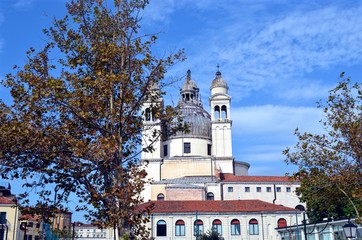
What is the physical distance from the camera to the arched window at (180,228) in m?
49.1

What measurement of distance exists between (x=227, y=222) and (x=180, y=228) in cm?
552

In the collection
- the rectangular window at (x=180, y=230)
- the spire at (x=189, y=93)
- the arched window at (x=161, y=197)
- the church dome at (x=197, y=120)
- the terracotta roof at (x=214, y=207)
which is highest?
the spire at (x=189, y=93)

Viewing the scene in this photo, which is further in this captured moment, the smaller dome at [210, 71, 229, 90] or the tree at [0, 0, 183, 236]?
the smaller dome at [210, 71, 229, 90]

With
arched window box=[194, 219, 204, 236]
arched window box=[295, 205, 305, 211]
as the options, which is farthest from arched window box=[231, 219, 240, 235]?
arched window box=[295, 205, 305, 211]

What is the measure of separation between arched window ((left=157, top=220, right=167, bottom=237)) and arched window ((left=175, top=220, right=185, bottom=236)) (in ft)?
4.50

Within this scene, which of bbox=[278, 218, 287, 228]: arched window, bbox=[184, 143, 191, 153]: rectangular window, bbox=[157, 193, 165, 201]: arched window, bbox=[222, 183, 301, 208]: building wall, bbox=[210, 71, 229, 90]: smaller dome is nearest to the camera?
bbox=[278, 218, 287, 228]: arched window

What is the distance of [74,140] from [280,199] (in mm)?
55037

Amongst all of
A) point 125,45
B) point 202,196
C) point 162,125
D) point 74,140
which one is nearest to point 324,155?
point 162,125

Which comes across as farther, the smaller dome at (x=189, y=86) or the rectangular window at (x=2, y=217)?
the smaller dome at (x=189, y=86)

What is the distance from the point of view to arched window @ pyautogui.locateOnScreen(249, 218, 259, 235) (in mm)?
49656

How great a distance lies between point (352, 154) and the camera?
1670 cm

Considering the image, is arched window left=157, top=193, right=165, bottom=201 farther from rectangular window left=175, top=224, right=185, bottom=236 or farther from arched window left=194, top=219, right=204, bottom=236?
arched window left=194, top=219, right=204, bottom=236

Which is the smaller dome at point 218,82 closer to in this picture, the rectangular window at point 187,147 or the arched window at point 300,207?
the rectangular window at point 187,147

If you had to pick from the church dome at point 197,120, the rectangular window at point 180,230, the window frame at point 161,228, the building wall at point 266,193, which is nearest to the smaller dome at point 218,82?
the church dome at point 197,120
